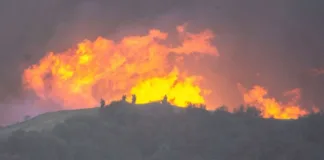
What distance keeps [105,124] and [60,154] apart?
44.0ft

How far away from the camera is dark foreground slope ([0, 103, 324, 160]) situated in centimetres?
9625

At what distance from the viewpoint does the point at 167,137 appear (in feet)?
340

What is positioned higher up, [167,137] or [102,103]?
[102,103]

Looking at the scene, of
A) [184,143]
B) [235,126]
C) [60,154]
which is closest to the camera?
[60,154]

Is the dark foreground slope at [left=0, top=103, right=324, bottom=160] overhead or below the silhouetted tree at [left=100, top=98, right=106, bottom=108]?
below

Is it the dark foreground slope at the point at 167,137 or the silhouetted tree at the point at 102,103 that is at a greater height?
the silhouetted tree at the point at 102,103

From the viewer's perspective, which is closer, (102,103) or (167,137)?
(167,137)

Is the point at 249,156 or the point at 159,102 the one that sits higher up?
the point at 159,102

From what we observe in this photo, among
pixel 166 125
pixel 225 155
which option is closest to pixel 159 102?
pixel 166 125

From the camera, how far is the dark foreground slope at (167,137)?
3789 inches

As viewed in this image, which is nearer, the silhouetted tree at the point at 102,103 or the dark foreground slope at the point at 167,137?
the dark foreground slope at the point at 167,137

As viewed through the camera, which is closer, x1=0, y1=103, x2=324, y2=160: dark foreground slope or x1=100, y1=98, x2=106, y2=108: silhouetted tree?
x1=0, y1=103, x2=324, y2=160: dark foreground slope

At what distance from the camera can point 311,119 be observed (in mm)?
109375

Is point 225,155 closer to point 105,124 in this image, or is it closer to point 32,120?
point 105,124
